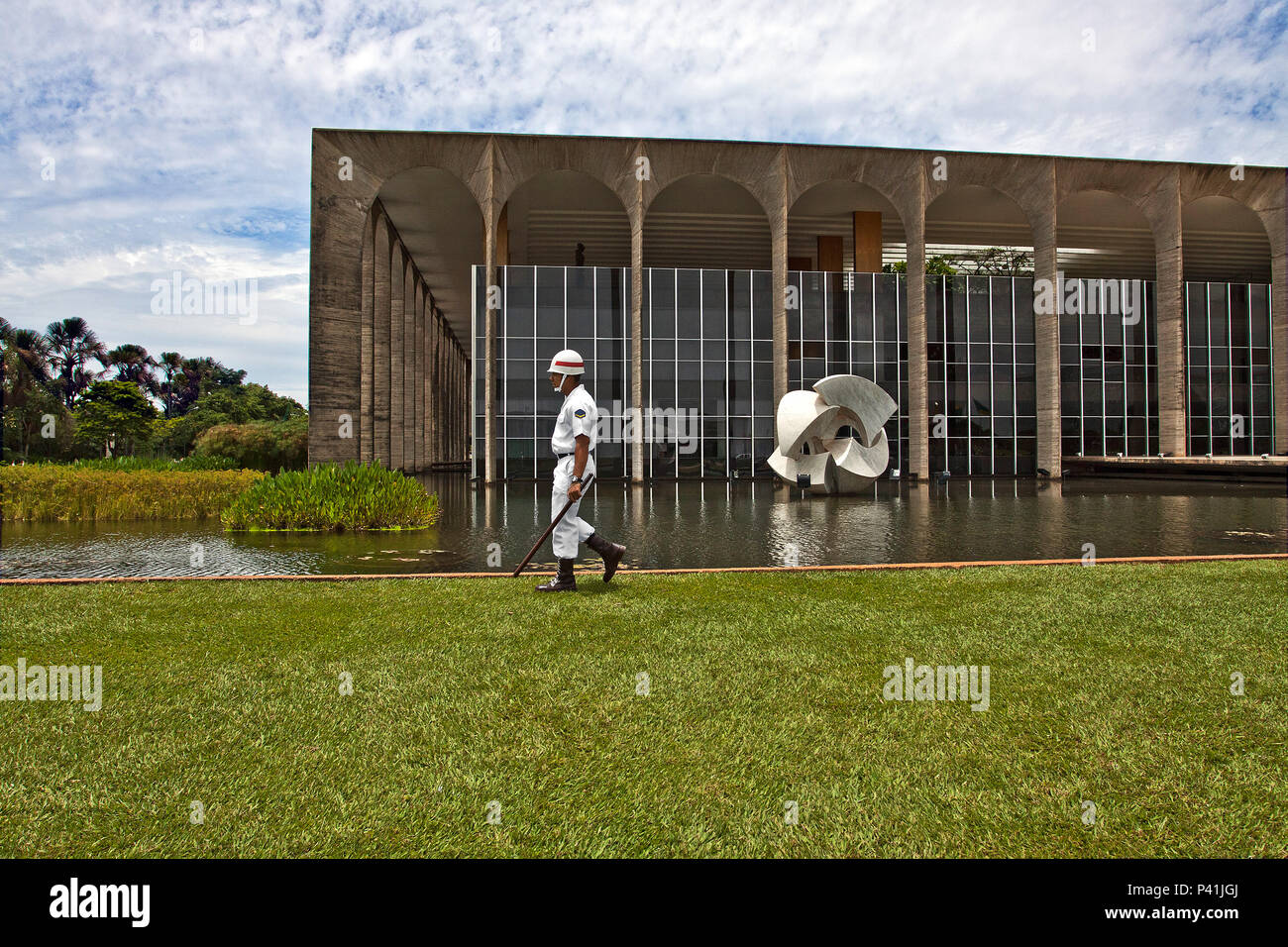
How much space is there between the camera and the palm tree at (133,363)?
287 ft

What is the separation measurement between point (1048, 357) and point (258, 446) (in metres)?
38.0

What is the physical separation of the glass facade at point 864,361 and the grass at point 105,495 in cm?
1753

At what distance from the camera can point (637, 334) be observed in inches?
1307

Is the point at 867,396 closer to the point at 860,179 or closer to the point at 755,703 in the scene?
the point at 860,179

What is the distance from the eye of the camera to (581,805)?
2.78 m

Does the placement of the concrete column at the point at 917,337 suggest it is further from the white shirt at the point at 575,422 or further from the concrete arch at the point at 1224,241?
the white shirt at the point at 575,422

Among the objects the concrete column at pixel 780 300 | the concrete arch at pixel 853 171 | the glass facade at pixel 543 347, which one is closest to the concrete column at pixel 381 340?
the glass facade at pixel 543 347

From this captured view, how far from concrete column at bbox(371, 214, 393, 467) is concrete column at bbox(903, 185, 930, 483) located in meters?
25.6

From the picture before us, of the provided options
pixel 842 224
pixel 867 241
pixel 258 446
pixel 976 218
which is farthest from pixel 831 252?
pixel 258 446

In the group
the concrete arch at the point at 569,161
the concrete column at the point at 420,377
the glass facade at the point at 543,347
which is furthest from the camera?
the concrete column at the point at 420,377

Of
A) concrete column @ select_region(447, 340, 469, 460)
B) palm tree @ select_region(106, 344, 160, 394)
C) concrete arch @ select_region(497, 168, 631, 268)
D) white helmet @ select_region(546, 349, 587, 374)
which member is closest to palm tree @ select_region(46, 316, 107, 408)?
palm tree @ select_region(106, 344, 160, 394)
